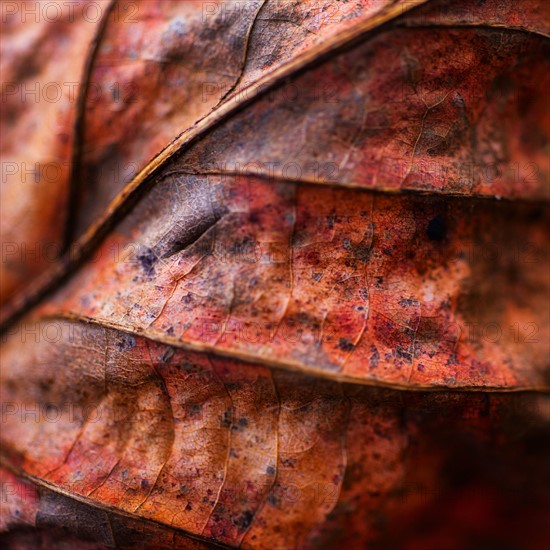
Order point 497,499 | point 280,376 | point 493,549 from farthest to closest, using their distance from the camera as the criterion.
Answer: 1. point 493,549
2. point 497,499
3. point 280,376

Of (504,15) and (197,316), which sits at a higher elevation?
(504,15)

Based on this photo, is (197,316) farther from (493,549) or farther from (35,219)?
(493,549)

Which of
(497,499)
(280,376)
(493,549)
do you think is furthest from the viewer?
(493,549)

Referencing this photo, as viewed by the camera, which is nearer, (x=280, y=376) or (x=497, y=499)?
(x=280, y=376)

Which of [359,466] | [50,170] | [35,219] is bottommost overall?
[359,466]

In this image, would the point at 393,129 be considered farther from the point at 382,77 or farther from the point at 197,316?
the point at 197,316

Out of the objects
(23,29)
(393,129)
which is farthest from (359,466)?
(23,29)
